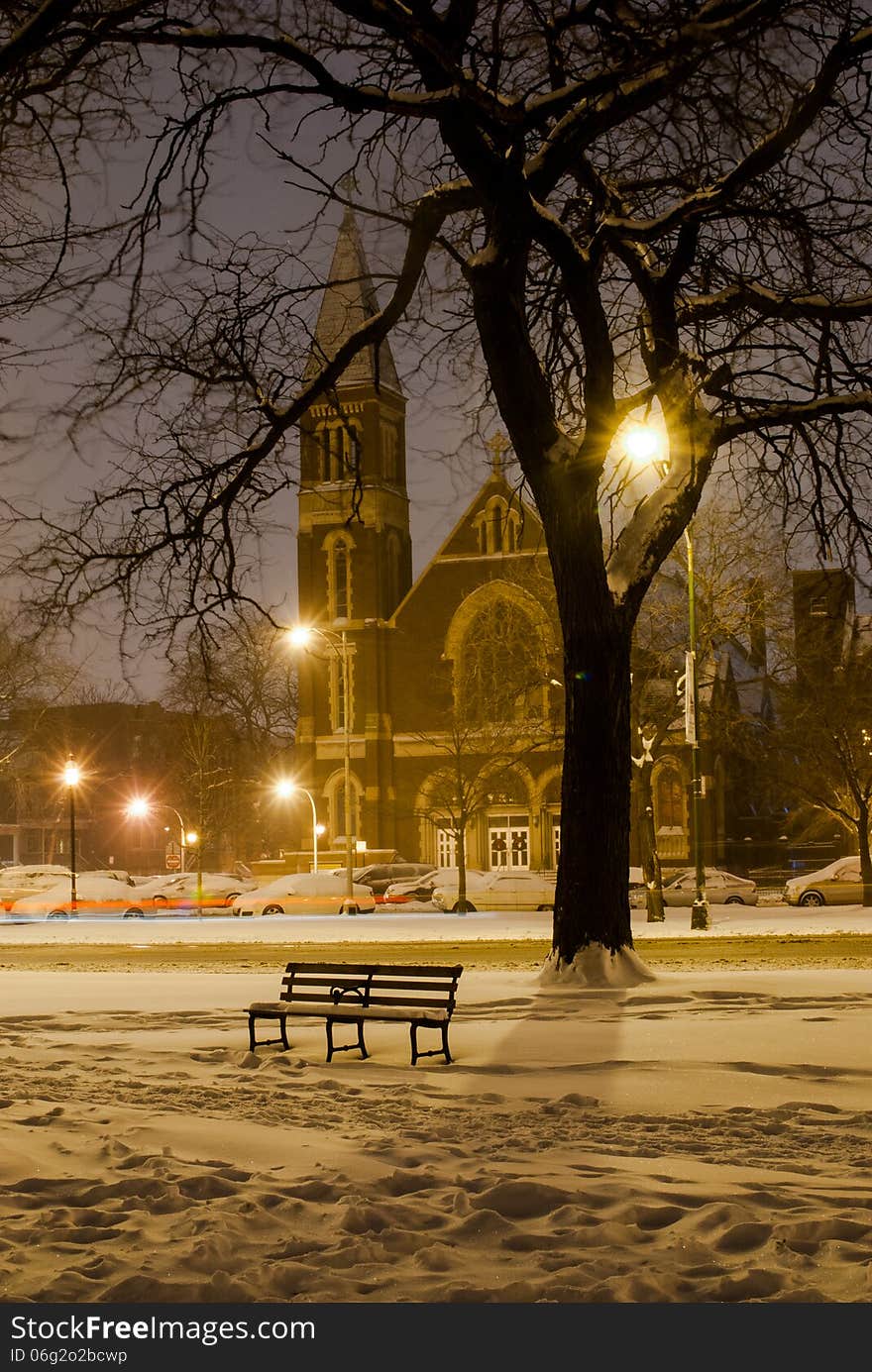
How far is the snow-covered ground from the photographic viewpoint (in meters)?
6.46

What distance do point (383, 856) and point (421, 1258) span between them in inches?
2496

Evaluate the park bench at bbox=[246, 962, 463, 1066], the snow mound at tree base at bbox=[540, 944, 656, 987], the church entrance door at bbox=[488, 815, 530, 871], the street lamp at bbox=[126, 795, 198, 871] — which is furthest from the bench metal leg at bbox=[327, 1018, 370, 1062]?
the street lamp at bbox=[126, 795, 198, 871]

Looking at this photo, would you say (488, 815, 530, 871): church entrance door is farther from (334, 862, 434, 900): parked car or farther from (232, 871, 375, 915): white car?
(232, 871, 375, 915): white car

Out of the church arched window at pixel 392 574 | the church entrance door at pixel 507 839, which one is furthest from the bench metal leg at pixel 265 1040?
the church arched window at pixel 392 574

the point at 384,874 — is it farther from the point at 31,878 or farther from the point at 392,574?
the point at 392,574

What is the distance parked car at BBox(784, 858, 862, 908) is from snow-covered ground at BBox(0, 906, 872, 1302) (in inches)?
1370

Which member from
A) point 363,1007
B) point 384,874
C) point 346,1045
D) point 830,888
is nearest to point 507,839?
point 384,874

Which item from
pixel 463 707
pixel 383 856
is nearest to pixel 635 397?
pixel 463 707

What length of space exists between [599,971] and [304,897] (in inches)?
1429


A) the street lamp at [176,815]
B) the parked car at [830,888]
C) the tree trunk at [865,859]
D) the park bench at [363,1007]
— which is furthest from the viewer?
the street lamp at [176,815]

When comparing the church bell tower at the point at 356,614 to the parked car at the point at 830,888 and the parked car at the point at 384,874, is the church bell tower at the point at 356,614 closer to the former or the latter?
the parked car at the point at 384,874

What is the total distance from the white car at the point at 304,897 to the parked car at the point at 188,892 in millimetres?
4318

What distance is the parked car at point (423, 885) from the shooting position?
180ft

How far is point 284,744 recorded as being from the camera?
9300 cm
